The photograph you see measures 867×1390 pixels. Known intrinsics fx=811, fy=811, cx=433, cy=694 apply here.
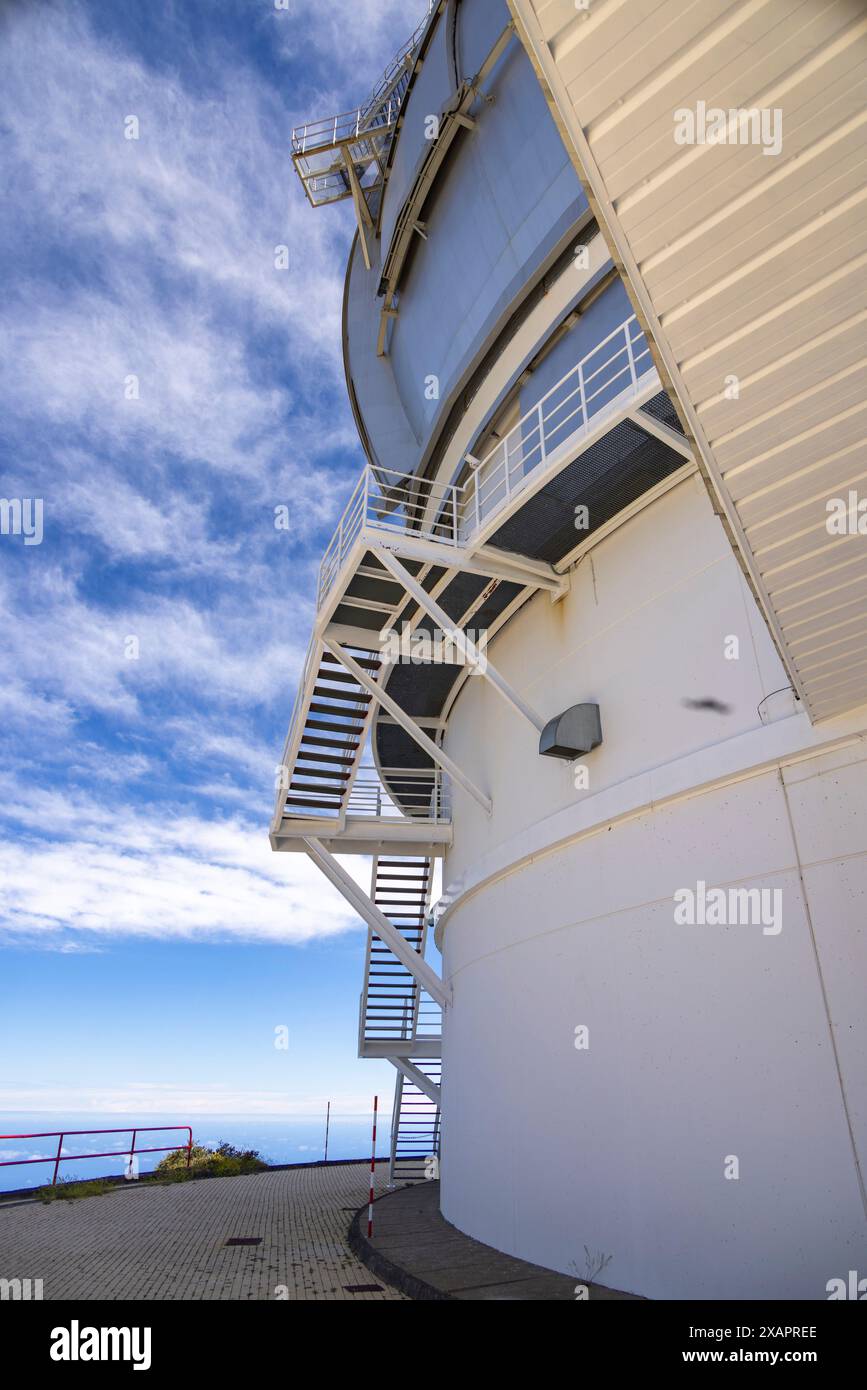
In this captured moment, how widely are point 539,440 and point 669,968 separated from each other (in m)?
6.84

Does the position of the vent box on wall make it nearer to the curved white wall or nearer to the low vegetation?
the curved white wall

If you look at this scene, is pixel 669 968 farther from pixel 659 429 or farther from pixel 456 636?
pixel 659 429

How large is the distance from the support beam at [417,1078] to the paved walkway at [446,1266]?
12.5ft

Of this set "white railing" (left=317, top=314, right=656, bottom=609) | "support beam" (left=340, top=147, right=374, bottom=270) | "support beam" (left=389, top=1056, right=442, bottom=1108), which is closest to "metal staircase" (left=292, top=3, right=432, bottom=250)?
"support beam" (left=340, top=147, right=374, bottom=270)

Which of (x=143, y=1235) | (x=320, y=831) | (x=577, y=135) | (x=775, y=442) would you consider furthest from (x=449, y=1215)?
(x=577, y=135)

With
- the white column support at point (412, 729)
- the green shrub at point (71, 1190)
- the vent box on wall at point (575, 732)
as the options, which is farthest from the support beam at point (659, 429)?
the green shrub at point (71, 1190)

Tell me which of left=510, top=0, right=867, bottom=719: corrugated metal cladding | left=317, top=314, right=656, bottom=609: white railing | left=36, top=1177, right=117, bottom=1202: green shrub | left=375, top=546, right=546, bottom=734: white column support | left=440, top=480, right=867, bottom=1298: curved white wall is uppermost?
left=317, top=314, right=656, bottom=609: white railing

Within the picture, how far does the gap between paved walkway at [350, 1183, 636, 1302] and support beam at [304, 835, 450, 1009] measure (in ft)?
9.84

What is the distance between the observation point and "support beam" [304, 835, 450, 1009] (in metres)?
13.0

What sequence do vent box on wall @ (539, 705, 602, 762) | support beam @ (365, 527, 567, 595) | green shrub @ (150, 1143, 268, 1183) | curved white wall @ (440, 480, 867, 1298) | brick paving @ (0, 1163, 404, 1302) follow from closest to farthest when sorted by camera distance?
curved white wall @ (440, 480, 867, 1298) → brick paving @ (0, 1163, 404, 1302) → vent box on wall @ (539, 705, 602, 762) → support beam @ (365, 527, 567, 595) → green shrub @ (150, 1143, 268, 1183)
